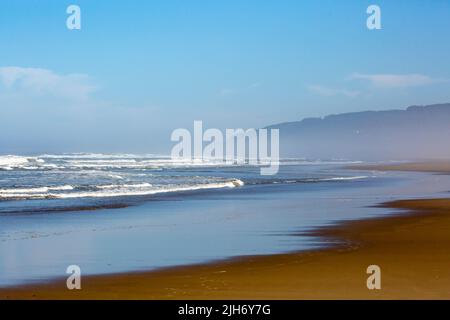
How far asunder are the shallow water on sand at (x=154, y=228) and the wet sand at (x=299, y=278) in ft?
1.92

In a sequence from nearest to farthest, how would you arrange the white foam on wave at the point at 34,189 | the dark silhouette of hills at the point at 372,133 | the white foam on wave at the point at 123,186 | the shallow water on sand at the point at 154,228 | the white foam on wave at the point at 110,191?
the shallow water on sand at the point at 154,228 → the white foam on wave at the point at 110,191 → the white foam on wave at the point at 34,189 → the white foam on wave at the point at 123,186 → the dark silhouette of hills at the point at 372,133

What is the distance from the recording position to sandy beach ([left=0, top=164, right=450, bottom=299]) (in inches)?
322

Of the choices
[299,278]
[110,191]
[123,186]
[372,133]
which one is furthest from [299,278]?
[372,133]

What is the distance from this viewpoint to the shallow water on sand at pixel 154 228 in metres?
10.7

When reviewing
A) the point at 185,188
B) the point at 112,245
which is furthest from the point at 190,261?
the point at 185,188

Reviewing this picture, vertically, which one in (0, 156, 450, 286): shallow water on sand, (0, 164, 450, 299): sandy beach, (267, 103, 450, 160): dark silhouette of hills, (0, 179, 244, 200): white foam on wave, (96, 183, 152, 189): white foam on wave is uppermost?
(267, 103, 450, 160): dark silhouette of hills

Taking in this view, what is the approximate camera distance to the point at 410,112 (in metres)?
164

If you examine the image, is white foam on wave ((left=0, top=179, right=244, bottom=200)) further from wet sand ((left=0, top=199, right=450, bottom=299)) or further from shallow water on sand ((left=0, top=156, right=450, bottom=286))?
wet sand ((left=0, top=199, right=450, bottom=299))

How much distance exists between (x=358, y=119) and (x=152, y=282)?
16682 centimetres

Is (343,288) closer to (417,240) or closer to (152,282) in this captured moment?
(152,282)

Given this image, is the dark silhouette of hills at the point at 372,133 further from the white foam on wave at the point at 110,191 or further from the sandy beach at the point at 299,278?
the sandy beach at the point at 299,278

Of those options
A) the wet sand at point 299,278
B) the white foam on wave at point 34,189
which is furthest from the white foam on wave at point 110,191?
the wet sand at point 299,278

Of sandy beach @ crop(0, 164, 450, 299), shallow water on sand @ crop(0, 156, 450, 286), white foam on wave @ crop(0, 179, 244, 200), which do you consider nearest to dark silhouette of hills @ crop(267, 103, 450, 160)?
white foam on wave @ crop(0, 179, 244, 200)
